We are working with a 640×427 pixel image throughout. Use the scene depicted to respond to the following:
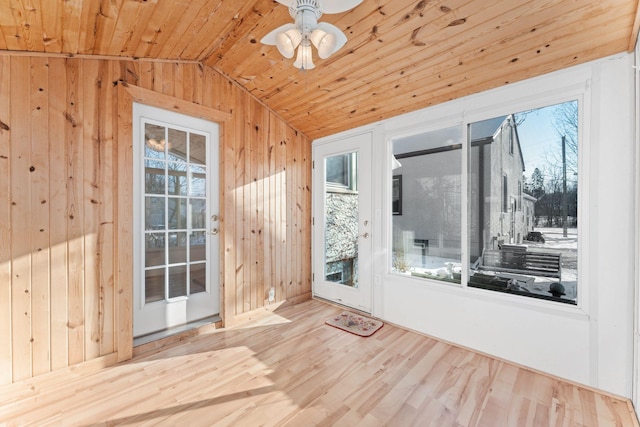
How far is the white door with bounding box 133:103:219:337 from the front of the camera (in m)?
2.41

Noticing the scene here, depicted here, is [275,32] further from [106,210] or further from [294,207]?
[294,207]

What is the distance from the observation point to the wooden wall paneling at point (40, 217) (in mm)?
1856

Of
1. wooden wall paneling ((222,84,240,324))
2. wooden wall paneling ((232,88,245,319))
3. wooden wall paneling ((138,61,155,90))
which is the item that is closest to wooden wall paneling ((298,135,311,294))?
wooden wall paneling ((232,88,245,319))

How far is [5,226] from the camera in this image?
176cm

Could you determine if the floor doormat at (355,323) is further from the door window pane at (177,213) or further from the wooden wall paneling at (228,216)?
the door window pane at (177,213)

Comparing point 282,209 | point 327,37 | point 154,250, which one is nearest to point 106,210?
point 154,250

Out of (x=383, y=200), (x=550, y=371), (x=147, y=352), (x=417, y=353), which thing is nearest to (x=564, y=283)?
(x=550, y=371)

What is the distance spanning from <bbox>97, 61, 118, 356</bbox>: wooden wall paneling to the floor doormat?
194 centimetres

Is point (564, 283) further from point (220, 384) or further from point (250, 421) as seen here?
point (220, 384)

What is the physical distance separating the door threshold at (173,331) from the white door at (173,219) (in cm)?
4

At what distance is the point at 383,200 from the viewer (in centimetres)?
306

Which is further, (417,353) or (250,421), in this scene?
(417,353)

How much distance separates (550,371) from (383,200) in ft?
6.34

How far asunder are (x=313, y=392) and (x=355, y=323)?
1.16 metres
